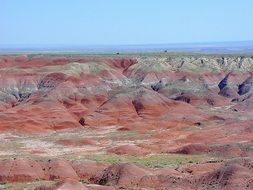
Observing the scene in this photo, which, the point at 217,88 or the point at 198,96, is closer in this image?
the point at 198,96

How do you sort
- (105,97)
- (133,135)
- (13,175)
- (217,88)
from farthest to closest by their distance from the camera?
(217,88) → (105,97) → (133,135) → (13,175)

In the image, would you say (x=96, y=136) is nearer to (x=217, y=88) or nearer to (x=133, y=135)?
(x=133, y=135)

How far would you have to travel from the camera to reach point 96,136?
78.2 metres

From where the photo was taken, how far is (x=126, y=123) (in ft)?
290

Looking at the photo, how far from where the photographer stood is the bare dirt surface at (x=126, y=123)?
146 ft

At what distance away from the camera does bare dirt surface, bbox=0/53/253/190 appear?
146 ft

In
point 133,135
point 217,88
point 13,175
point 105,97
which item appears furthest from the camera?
point 217,88

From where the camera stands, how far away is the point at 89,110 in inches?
3745

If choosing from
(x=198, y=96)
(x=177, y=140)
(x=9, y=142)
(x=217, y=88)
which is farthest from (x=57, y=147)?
(x=217, y=88)

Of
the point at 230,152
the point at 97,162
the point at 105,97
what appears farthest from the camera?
the point at 105,97

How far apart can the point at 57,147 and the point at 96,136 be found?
994cm

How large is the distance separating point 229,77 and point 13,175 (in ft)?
266

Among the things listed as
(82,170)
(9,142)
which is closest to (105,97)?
(9,142)

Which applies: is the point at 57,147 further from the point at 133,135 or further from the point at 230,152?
the point at 230,152
